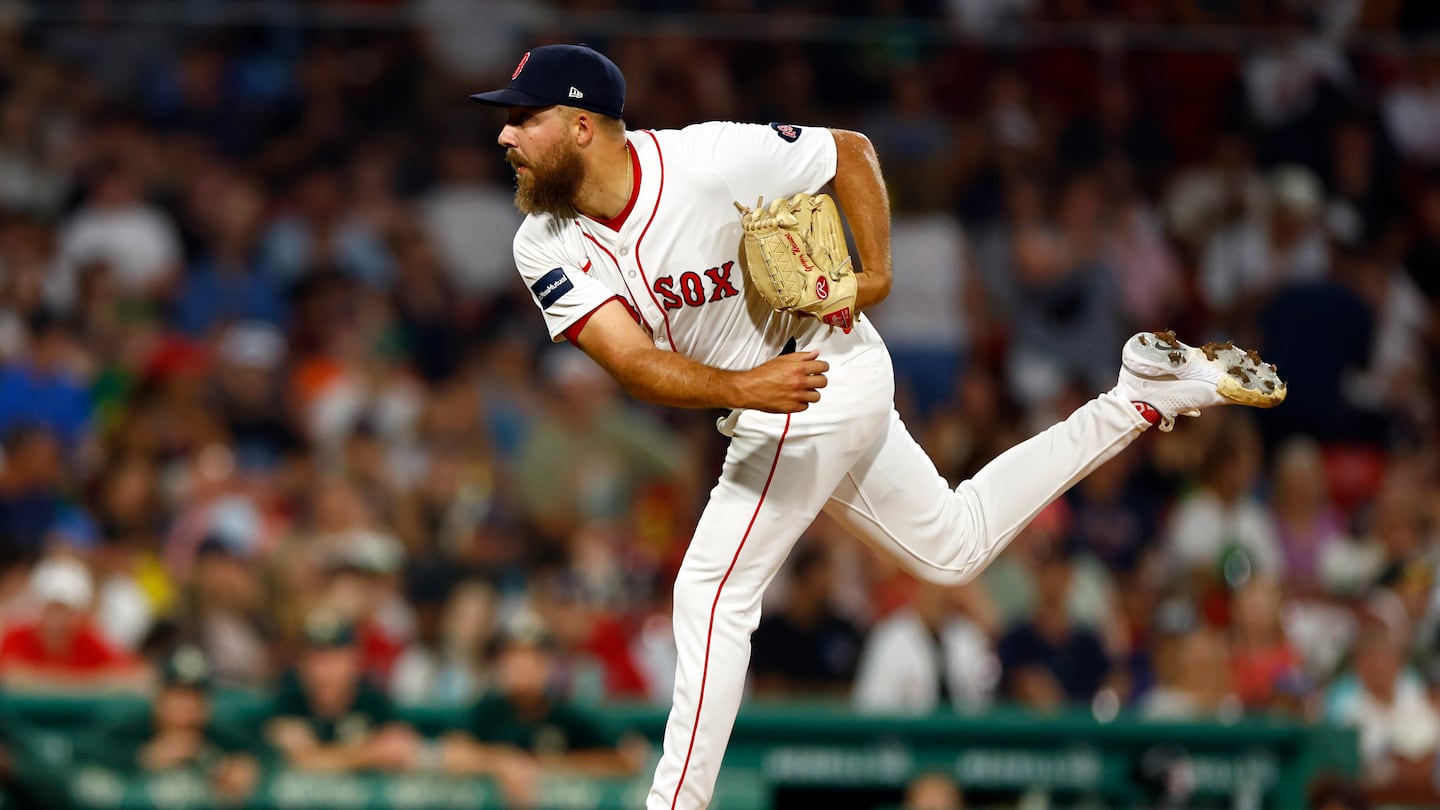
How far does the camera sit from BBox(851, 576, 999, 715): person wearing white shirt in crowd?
8812mm

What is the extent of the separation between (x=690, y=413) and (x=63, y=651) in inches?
133

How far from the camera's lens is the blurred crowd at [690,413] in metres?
9.00

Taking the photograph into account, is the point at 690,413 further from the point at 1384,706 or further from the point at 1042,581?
the point at 1384,706

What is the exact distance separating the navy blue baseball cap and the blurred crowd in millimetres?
4290

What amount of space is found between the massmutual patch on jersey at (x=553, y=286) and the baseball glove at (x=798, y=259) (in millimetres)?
463

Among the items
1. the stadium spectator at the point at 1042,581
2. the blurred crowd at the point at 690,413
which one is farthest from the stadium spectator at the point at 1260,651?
the stadium spectator at the point at 1042,581

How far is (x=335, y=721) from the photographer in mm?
8164

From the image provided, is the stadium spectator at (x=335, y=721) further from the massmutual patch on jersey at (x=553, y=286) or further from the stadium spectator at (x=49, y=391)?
the massmutual patch on jersey at (x=553, y=286)

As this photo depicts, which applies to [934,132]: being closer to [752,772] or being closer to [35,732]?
[752,772]

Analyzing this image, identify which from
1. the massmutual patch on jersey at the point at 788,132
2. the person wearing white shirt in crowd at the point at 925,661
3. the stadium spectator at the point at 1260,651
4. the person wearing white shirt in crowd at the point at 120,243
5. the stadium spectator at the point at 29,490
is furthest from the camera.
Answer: the person wearing white shirt in crowd at the point at 120,243

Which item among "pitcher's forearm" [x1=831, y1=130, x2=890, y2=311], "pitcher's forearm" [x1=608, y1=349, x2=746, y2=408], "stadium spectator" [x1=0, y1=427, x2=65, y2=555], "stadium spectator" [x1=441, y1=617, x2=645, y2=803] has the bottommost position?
"stadium spectator" [x1=441, y1=617, x2=645, y2=803]

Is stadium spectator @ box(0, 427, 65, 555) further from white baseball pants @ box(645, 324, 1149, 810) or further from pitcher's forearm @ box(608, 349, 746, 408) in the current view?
pitcher's forearm @ box(608, 349, 746, 408)

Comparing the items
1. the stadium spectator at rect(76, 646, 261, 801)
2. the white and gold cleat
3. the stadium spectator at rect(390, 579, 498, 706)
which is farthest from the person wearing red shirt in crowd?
the white and gold cleat

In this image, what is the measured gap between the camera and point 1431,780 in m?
8.52
